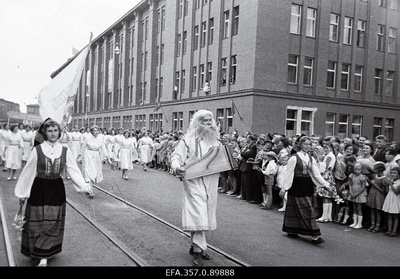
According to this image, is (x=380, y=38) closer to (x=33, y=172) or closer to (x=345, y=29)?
(x=345, y=29)

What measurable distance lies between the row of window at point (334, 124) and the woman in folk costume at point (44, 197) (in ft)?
68.6

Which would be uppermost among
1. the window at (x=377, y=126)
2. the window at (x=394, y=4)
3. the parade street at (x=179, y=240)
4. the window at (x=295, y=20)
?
the window at (x=394, y=4)

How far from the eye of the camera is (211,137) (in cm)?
624

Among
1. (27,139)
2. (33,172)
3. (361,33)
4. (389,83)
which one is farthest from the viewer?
(389,83)

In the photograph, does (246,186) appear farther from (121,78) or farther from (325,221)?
(121,78)

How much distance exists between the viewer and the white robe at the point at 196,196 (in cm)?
566

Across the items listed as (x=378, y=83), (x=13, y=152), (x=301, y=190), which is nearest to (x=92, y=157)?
(x=13, y=152)

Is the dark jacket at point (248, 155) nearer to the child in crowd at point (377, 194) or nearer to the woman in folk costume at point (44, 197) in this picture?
the child in crowd at point (377, 194)

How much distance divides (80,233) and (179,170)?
8.55 ft

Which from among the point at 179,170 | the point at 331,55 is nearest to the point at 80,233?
the point at 179,170

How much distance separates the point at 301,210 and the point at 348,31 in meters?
23.9

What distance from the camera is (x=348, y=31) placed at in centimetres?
2777

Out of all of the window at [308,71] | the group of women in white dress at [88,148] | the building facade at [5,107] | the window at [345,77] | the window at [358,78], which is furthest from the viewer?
the building facade at [5,107]

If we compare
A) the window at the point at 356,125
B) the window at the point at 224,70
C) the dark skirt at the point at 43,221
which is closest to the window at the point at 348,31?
the window at the point at 356,125
